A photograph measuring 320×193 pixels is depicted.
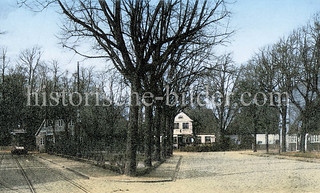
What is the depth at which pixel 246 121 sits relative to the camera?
5166 centimetres

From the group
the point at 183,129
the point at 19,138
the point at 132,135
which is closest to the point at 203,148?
the point at 183,129

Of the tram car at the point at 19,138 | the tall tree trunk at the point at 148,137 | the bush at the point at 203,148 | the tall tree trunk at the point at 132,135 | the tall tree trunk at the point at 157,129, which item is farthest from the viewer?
the bush at the point at 203,148

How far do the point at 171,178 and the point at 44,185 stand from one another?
5156mm

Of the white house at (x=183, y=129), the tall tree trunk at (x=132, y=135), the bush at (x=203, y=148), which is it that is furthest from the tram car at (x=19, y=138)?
the tall tree trunk at (x=132, y=135)

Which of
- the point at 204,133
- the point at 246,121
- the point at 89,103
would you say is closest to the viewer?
the point at 89,103

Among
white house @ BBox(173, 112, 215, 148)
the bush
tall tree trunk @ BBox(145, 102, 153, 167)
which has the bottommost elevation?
the bush

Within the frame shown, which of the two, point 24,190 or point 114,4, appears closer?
point 24,190

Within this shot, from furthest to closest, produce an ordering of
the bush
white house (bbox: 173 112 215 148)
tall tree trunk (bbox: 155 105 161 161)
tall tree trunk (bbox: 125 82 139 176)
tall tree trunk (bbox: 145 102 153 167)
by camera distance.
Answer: white house (bbox: 173 112 215 148) → the bush → tall tree trunk (bbox: 155 105 161 161) → tall tree trunk (bbox: 145 102 153 167) → tall tree trunk (bbox: 125 82 139 176)

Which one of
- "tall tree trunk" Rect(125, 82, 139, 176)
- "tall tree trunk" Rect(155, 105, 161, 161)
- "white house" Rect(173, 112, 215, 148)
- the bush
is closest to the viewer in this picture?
"tall tree trunk" Rect(125, 82, 139, 176)

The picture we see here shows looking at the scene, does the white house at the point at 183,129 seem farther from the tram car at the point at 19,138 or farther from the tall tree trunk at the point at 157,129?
the tall tree trunk at the point at 157,129

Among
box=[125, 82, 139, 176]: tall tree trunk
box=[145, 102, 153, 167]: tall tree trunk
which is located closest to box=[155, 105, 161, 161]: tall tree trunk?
box=[145, 102, 153, 167]: tall tree trunk

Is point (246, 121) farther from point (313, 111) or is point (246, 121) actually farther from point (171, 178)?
point (171, 178)

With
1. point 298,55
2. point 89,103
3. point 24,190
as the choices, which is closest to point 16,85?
point 89,103

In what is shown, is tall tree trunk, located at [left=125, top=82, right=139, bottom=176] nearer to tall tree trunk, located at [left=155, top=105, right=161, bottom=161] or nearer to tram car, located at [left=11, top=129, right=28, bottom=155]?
tall tree trunk, located at [left=155, top=105, right=161, bottom=161]
